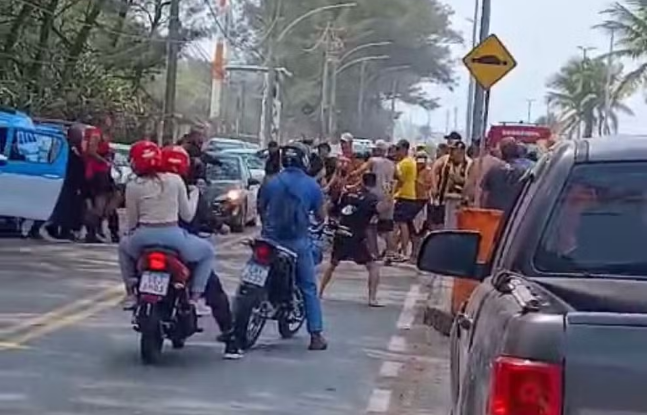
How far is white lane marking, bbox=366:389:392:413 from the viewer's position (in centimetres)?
1011

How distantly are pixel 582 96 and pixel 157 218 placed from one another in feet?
241

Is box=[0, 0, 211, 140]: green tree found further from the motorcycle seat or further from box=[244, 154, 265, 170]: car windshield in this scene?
the motorcycle seat

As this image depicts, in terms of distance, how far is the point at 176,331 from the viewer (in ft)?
38.6

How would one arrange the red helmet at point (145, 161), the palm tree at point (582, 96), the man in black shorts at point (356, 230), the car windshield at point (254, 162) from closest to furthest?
the red helmet at point (145, 161), the man in black shorts at point (356, 230), the car windshield at point (254, 162), the palm tree at point (582, 96)

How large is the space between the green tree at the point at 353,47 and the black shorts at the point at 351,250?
53.5 meters

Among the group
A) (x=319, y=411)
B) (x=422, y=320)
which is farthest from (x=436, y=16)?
(x=319, y=411)

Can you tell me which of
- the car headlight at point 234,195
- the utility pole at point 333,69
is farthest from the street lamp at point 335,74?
the car headlight at point 234,195

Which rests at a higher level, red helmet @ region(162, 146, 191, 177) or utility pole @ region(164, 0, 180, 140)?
utility pole @ region(164, 0, 180, 140)

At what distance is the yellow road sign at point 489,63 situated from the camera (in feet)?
60.0

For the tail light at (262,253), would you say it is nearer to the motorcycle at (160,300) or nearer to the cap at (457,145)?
the motorcycle at (160,300)

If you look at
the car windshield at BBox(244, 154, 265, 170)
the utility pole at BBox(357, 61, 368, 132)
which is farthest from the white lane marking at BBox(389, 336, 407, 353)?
the utility pole at BBox(357, 61, 368, 132)

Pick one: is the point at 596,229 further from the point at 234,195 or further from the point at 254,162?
the point at 254,162

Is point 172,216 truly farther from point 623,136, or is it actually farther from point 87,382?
point 623,136

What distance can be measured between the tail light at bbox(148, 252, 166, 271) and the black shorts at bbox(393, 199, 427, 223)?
37.6 ft
